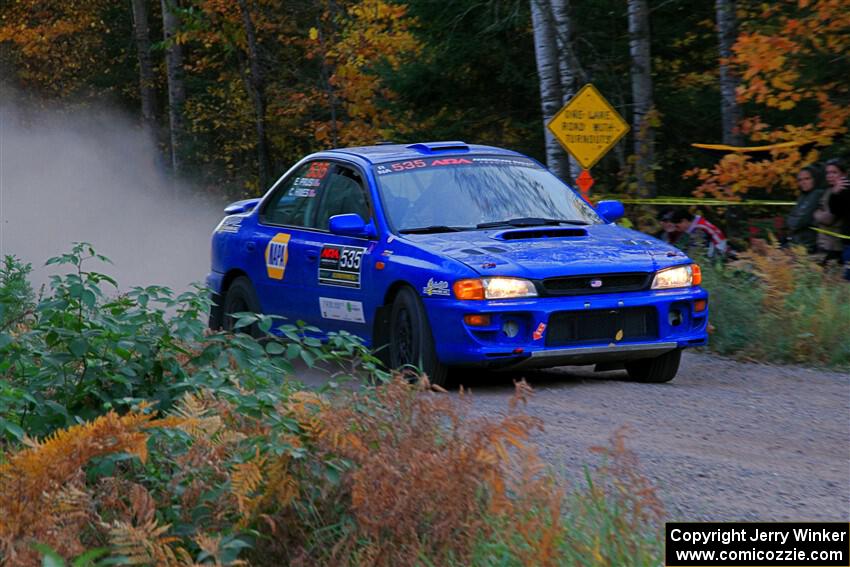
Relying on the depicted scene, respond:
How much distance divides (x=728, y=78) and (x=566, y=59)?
212cm

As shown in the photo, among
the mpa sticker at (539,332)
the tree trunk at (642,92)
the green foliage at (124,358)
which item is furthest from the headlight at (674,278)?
the tree trunk at (642,92)

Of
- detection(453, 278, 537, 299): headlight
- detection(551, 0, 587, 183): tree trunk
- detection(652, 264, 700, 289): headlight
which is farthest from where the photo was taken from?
detection(551, 0, 587, 183): tree trunk

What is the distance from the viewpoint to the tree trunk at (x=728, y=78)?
18469 millimetres

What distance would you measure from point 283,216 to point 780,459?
17.7 ft

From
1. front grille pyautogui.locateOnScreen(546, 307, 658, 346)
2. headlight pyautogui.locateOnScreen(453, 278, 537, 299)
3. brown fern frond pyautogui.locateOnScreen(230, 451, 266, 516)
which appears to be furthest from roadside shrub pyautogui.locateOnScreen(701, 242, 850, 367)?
brown fern frond pyautogui.locateOnScreen(230, 451, 266, 516)

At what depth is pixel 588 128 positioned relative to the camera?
51.7 feet

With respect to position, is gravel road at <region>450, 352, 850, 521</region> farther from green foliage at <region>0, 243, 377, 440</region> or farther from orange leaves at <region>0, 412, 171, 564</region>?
orange leaves at <region>0, 412, 171, 564</region>

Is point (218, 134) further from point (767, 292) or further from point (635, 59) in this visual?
point (767, 292)

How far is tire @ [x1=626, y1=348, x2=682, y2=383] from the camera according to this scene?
970cm

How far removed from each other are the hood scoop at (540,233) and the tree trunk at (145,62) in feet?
101

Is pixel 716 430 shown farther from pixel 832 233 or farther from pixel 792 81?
pixel 792 81

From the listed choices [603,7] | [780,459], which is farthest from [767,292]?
[603,7]

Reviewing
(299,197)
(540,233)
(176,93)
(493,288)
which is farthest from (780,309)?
(176,93)

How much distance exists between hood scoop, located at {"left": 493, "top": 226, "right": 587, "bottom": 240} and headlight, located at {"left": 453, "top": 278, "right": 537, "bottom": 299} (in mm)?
739
